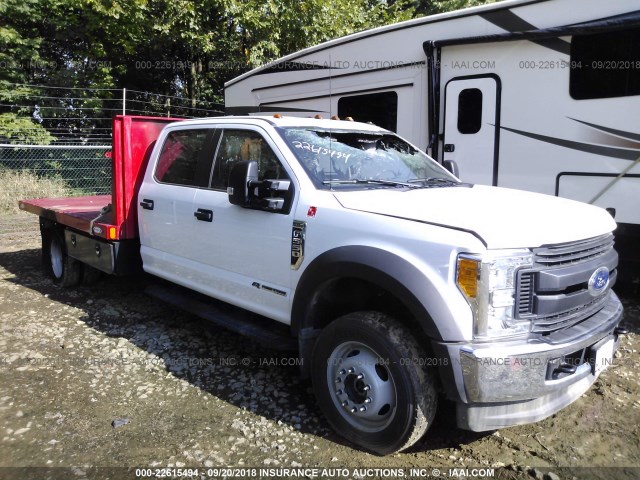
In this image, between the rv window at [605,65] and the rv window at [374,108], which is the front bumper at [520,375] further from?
the rv window at [374,108]

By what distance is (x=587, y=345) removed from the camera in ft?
9.71

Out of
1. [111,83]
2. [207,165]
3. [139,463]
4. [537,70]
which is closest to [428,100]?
[537,70]

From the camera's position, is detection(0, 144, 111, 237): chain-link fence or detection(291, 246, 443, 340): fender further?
detection(0, 144, 111, 237): chain-link fence

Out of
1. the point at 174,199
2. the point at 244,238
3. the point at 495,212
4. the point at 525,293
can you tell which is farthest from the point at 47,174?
the point at 525,293

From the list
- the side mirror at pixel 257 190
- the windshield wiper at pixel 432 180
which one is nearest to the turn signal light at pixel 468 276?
the side mirror at pixel 257 190

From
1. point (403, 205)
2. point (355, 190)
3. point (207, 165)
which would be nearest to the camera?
point (403, 205)

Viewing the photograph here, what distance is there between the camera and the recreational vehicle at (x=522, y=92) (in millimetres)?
5176

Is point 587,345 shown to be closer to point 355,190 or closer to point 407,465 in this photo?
point 407,465

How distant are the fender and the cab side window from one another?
83 centimetres

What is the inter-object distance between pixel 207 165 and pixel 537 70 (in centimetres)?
372

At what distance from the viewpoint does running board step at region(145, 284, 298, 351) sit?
12.4 feet

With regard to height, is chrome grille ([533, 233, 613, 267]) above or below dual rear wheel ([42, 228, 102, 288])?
above

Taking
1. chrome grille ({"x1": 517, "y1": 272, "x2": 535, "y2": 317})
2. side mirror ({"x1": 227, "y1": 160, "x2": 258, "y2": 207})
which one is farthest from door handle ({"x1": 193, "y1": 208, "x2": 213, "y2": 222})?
chrome grille ({"x1": 517, "y1": 272, "x2": 535, "y2": 317})

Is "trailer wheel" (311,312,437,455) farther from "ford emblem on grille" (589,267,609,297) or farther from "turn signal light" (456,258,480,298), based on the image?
"ford emblem on grille" (589,267,609,297)
